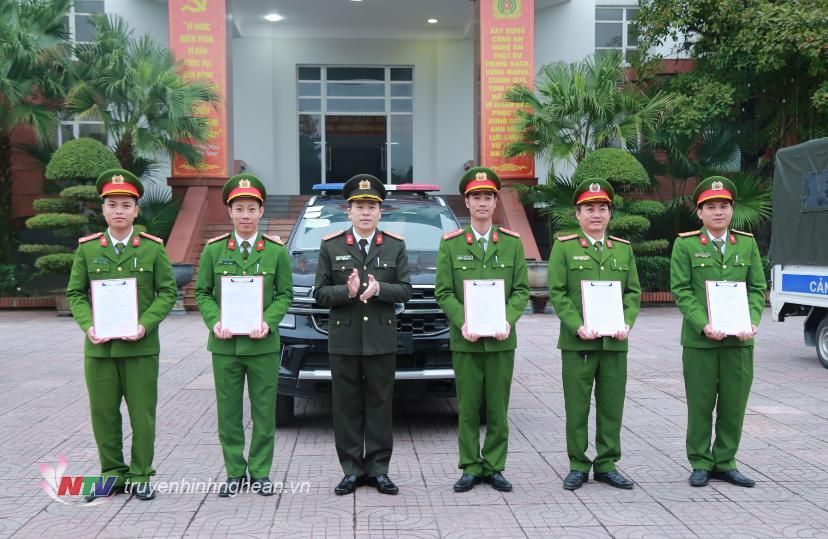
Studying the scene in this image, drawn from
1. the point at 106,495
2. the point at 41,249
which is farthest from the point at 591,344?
the point at 41,249

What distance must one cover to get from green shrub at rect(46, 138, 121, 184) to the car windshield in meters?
9.65

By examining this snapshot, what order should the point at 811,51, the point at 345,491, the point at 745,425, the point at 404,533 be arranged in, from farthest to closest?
the point at 811,51 → the point at 745,425 → the point at 345,491 → the point at 404,533

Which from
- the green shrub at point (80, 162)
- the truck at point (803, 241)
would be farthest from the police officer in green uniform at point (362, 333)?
the green shrub at point (80, 162)

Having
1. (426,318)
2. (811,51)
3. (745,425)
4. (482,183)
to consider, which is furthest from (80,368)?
(811,51)

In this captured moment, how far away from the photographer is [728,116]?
18.7 m

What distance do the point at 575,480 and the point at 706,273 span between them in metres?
1.57

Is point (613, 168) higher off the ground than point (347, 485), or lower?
higher

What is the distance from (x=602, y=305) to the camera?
5.13 m

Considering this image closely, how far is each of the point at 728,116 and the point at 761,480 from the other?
14975mm

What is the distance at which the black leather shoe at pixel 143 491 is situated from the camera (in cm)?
496

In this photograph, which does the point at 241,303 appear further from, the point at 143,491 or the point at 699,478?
the point at 699,478

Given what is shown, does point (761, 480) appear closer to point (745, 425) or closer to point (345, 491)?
point (745, 425)

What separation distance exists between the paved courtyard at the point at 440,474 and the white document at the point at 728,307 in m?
1.03

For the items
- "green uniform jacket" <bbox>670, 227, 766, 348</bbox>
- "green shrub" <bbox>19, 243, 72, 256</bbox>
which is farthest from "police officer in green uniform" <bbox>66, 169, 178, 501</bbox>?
"green shrub" <bbox>19, 243, 72, 256</bbox>
